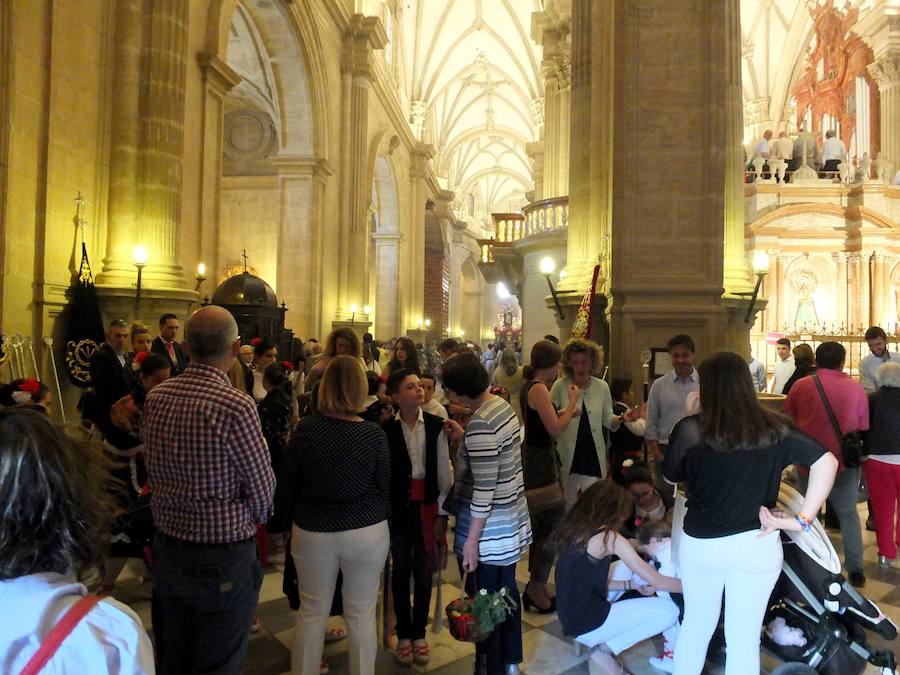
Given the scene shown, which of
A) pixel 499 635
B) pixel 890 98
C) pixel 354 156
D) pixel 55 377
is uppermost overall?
pixel 890 98

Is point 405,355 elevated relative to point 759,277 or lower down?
lower down

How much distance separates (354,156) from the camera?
17.7 metres

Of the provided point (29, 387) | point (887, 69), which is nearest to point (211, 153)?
point (29, 387)

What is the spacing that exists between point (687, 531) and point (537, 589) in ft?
5.15

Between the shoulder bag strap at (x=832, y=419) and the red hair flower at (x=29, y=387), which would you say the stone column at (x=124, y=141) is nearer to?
the red hair flower at (x=29, y=387)

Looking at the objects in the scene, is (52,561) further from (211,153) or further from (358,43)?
(358,43)

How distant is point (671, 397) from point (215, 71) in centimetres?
913

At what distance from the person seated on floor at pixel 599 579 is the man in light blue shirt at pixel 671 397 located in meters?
1.56

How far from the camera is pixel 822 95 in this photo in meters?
25.7

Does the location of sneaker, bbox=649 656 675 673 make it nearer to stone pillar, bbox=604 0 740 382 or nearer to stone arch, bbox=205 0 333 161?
stone pillar, bbox=604 0 740 382

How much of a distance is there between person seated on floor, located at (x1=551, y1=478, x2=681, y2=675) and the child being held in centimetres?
14

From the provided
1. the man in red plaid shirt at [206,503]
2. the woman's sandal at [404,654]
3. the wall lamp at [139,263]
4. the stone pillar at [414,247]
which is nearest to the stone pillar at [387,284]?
the stone pillar at [414,247]

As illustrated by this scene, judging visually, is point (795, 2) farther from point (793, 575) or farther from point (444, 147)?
point (793, 575)

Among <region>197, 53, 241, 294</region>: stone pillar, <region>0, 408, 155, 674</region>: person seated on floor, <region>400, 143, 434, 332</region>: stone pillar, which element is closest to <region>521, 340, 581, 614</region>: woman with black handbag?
<region>0, 408, 155, 674</region>: person seated on floor
